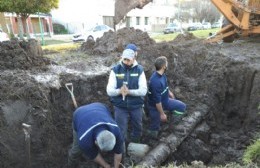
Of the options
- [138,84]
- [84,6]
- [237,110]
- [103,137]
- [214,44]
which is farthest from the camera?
[84,6]

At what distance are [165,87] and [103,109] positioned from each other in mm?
1398

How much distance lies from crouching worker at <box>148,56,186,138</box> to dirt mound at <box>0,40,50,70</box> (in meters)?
2.79

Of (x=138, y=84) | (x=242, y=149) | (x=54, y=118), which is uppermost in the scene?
(x=138, y=84)

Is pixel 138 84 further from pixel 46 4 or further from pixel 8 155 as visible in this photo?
pixel 46 4

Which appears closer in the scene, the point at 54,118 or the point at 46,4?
the point at 54,118

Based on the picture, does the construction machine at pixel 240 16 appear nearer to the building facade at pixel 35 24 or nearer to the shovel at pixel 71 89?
the shovel at pixel 71 89

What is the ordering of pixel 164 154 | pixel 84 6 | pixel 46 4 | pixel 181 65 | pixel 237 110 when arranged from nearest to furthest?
pixel 164 154, pixel 237 110, pixel 181 65, pixel 46 4, pixel 84 6

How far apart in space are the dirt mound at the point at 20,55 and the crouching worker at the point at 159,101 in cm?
279

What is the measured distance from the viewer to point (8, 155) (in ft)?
15.2

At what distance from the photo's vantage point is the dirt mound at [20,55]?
604 cm

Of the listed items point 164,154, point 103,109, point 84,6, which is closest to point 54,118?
point 103,109

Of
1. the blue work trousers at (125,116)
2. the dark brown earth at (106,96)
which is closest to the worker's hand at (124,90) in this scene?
the blue work trousers at (125,116)

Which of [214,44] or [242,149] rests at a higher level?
[214,44]

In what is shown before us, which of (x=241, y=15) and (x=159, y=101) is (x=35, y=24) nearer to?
(x=241, y=15)
